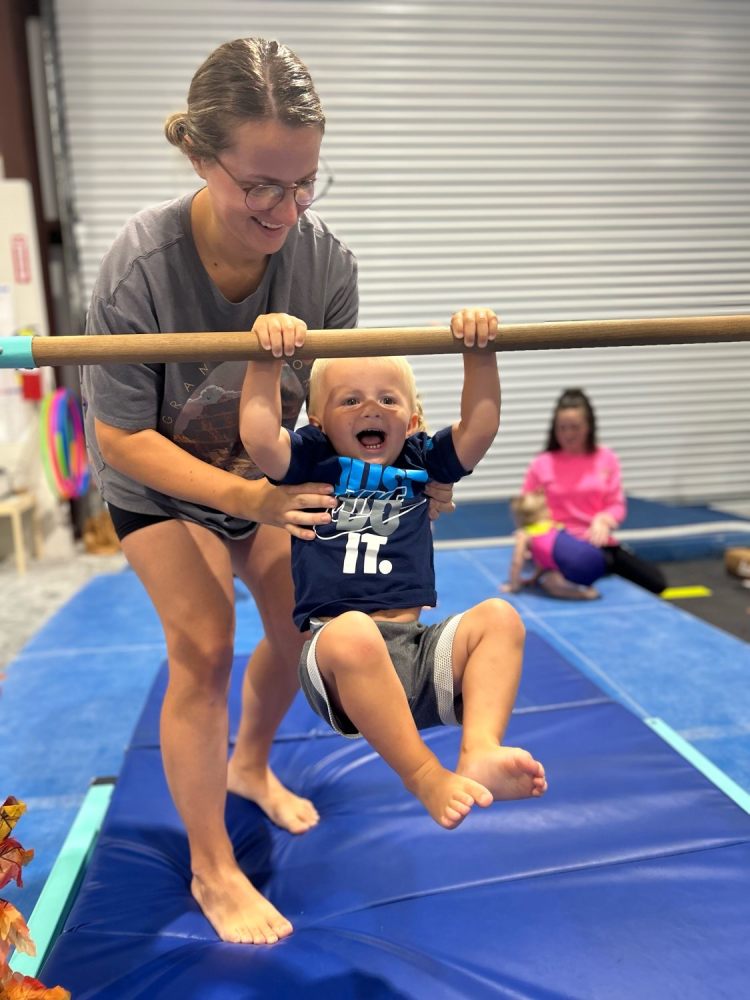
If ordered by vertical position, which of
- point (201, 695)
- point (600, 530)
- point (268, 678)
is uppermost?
point (201, 695)

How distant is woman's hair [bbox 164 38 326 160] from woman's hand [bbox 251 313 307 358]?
0.26 metres

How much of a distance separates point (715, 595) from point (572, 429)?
113 cm

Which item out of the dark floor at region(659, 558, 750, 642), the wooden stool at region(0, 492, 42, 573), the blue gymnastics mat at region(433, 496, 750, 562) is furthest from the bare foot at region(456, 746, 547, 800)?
the wooden stool at region(0, 492, 42, 573)

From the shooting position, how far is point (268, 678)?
190 cm

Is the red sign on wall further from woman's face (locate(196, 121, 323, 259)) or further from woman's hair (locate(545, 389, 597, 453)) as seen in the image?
woman's face (locate(196, 121, 323, 259))

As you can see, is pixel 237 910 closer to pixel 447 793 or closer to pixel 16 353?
pixel 447 793

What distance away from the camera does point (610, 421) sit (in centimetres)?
589

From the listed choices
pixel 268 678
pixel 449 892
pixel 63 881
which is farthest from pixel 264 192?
pixel 63 881

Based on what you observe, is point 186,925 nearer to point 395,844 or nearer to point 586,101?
point 395,844

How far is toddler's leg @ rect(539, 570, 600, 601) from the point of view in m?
3.96

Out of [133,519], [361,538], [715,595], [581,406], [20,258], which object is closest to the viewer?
[361,538]

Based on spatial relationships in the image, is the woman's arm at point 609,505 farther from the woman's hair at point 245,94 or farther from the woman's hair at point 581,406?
the woman's hair at point 245,94

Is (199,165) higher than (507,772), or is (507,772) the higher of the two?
(199,165)

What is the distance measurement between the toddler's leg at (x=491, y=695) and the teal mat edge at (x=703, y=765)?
0.92 meters
